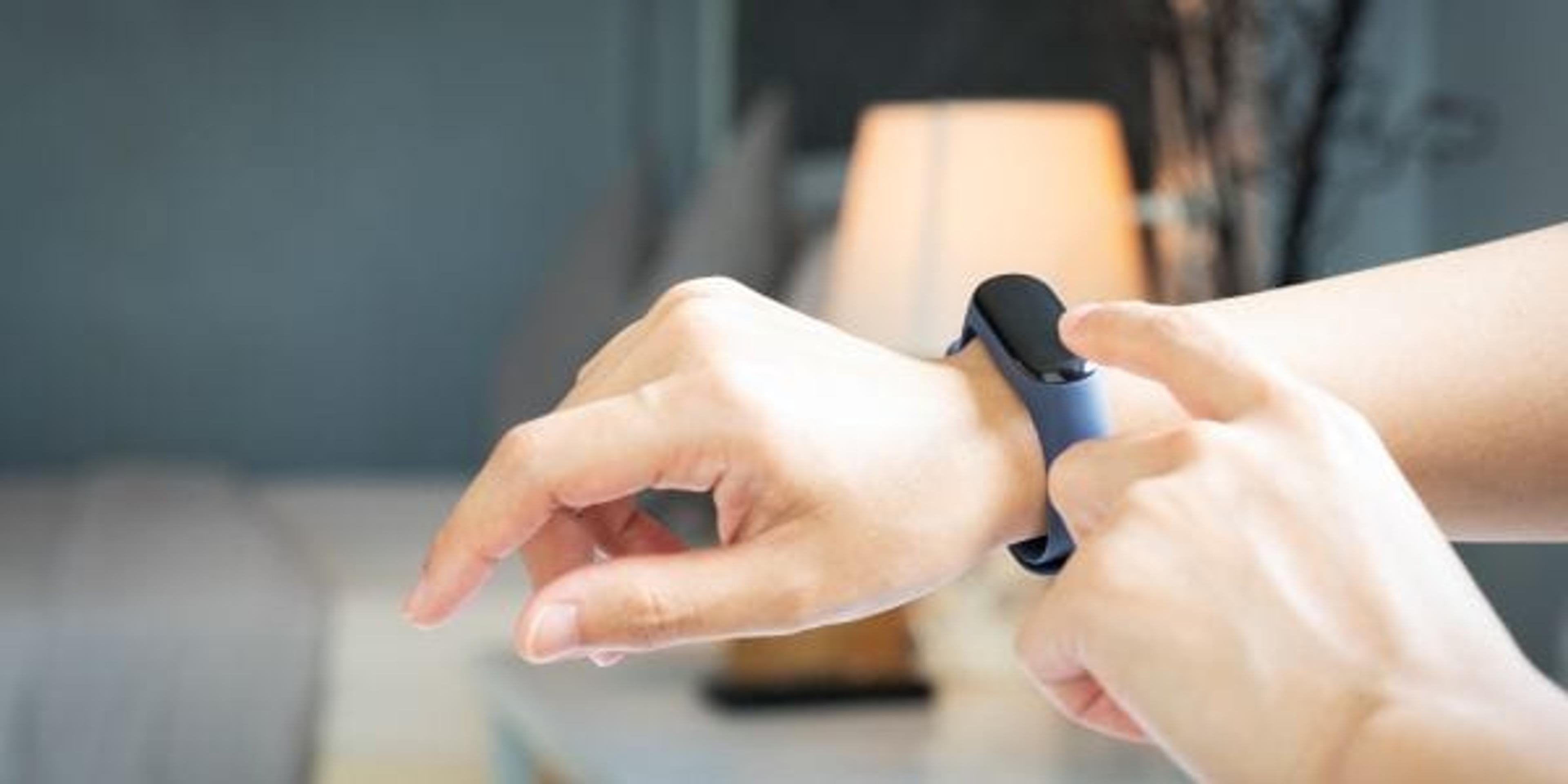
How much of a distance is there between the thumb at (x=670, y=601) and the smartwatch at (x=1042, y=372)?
3.7 inches

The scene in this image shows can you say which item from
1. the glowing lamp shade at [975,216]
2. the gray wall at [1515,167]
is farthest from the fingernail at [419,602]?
the gray wall at [1515,167]

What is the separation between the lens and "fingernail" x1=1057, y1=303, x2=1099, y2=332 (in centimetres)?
80

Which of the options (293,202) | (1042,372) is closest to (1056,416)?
(1042,372)

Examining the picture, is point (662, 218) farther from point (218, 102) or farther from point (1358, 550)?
point (1358, 550)

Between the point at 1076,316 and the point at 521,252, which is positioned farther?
the point at 521,252

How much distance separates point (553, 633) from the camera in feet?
2.55

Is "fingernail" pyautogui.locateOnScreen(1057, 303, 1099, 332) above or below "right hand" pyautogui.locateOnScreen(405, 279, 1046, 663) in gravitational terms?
above

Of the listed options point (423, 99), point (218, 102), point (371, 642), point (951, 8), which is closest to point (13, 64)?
point (218, 102)

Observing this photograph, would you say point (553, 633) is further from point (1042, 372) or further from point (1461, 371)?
point (1461, 371)

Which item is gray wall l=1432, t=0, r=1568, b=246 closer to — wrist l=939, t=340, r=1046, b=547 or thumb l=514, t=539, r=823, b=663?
wrist l=939, t=340, r=1046, b=547

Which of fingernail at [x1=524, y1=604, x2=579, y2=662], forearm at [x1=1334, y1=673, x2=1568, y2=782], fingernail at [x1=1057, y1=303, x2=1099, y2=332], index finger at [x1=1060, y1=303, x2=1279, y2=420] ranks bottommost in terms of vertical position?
fingernail at [x1=524, y1=604, x2=579, y2=662]

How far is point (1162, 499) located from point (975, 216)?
182cm

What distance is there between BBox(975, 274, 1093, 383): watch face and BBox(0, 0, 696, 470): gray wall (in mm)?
4062

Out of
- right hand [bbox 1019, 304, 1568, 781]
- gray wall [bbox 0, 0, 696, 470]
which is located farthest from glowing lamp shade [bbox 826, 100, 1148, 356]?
gray wall [bbox 0, 0, 696, 470]
